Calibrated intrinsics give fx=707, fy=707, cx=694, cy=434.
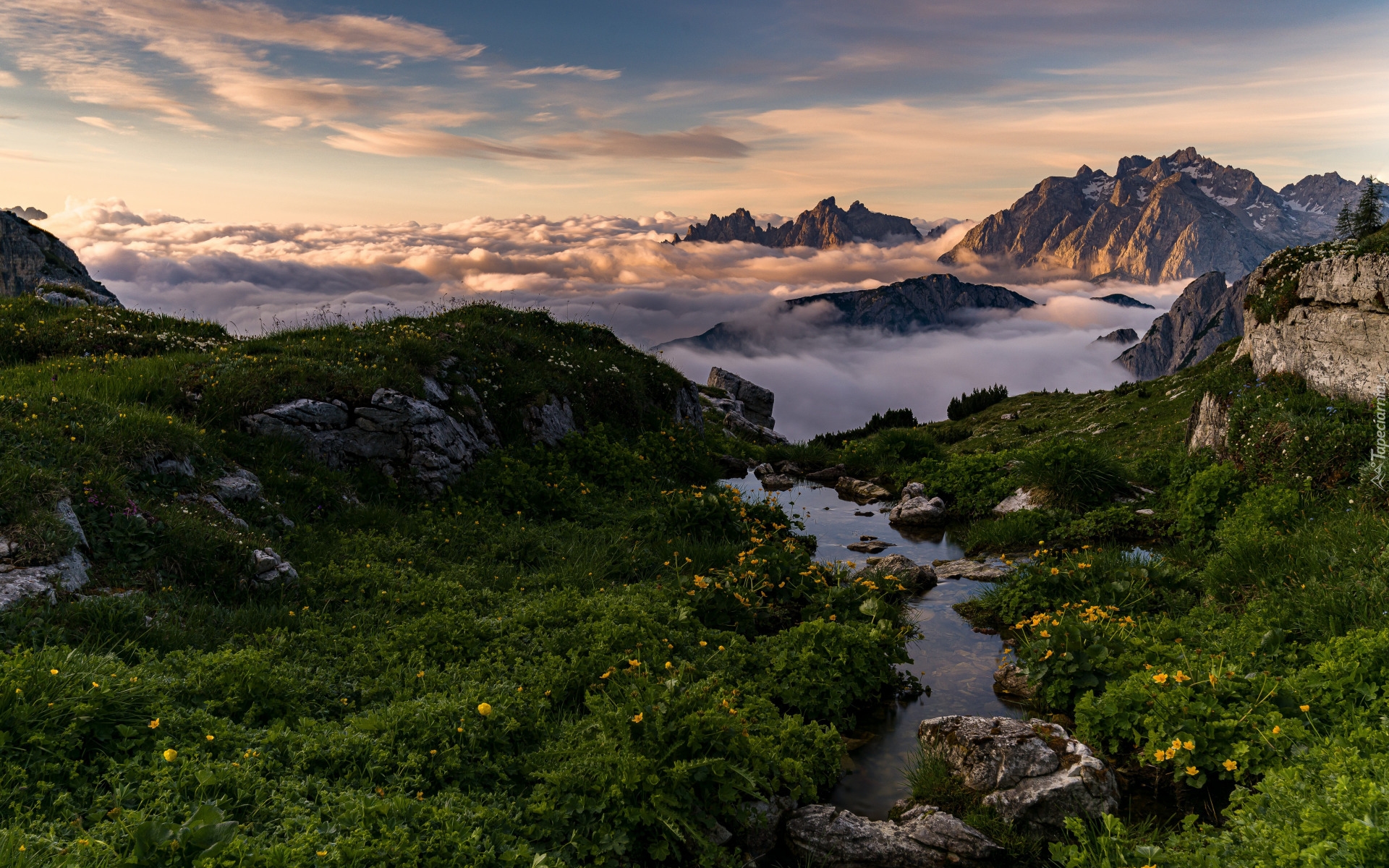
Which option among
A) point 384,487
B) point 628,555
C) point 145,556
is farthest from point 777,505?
point 145,556

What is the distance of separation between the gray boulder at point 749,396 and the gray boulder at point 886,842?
4327cm

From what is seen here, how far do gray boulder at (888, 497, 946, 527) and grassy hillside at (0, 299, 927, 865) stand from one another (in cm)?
449

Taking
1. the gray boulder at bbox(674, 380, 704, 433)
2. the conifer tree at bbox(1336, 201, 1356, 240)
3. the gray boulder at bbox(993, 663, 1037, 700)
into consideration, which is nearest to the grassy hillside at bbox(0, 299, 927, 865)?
the gray boulder at bbox(993, 663, 1037, 700)

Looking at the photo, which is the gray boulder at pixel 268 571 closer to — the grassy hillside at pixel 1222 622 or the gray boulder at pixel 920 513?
the grassy hillside at pixel 1222 622

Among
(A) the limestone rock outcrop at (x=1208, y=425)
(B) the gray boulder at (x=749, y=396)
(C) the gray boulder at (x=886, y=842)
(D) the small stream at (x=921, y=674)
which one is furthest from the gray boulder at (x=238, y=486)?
(B) the gray boulder at (x=749, y=396)

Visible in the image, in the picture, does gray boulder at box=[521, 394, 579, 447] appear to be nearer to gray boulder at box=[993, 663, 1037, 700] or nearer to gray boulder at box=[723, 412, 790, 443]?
gray boulder at box=[993, 663, 1037, 700]

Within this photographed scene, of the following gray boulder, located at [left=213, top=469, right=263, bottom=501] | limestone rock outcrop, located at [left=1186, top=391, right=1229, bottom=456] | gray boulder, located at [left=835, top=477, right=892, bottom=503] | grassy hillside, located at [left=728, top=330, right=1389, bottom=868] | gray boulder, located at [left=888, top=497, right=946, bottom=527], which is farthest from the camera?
gray boulder, located at [left=835, top=477, right=892, bottom=503]

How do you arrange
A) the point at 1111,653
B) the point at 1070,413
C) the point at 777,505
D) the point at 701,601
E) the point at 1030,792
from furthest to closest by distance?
the point at 1070,413 < the point at 777,505 < the point at 701,601 < the point at 1111,653 < the point at 1030,792

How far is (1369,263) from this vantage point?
586 inches

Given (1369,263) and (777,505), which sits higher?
(1369,263)

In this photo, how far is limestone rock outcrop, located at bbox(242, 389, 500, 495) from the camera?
45.8ft

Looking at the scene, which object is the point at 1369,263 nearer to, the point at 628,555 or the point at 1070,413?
the point at 628,555

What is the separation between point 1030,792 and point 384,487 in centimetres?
1210

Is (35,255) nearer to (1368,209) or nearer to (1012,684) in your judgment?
(1012,684)
